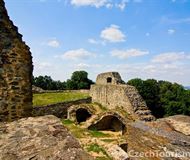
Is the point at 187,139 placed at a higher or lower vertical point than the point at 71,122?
higher

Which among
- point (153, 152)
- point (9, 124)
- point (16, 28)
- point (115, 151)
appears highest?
point (16, 28)

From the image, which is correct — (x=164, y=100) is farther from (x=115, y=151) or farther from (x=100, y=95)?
(x=115, y=151)

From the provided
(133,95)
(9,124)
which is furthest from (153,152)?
(133,95)

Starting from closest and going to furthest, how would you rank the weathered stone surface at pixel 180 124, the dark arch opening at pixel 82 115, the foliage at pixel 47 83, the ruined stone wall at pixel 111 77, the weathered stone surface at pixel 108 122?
the weathered stone surface at pixel 180 124 < the weathered stone surface at pixel 108 122 < the dark arch opening at pixel 82 115 < the ruined stone wall at pixel 111 77 < the foliage at pixel 47 83

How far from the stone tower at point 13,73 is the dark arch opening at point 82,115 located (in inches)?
585

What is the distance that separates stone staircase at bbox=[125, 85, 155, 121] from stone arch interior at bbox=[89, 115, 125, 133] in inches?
93.5

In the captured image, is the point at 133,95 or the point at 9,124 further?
the point at 133,95

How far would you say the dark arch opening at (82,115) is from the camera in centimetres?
2164

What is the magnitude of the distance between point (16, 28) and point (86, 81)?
171 feet

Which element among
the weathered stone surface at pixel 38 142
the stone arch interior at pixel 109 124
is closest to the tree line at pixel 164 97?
the stone arch interior at pixel 109 124

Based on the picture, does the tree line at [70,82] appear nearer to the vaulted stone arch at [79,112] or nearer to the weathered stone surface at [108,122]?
the vaulted stone arch at [79,112]

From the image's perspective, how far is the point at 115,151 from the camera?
11211 mm

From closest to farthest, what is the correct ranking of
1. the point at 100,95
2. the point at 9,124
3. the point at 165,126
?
the point at 9,124, the point at 165,126, the point at 100,95

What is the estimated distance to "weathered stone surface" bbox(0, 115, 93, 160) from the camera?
104 inches
